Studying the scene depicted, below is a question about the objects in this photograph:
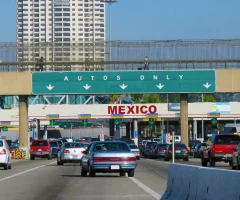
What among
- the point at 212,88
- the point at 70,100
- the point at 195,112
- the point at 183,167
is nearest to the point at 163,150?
the point at 212,88

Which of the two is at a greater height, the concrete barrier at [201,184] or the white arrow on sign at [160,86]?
the white arrow on sign at [160,86]

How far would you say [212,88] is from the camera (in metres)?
63.5

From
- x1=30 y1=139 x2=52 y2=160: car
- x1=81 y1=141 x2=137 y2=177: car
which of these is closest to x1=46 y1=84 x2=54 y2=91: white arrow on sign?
x1=30 y1=139 x2=52 y2=160: car

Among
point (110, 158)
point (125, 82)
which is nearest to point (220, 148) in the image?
point (110, 158)

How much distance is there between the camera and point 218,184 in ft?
40.7

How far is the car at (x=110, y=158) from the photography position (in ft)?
100

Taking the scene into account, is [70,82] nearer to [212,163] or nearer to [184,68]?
[184,68]

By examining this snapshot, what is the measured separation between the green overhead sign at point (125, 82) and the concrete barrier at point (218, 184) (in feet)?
161

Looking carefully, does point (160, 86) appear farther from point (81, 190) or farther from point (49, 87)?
point (81, 190)

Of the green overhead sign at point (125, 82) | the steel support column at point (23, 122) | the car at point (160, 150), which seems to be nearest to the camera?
the green overhead sign at point (125, 82)

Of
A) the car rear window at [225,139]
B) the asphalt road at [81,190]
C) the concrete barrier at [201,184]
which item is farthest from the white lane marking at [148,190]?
the car rear window at [225,139]

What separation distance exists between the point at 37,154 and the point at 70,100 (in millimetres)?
92028

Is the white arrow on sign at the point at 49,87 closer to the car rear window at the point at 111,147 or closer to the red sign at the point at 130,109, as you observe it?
the red sign at the point at 130,109

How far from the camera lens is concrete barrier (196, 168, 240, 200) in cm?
1122
